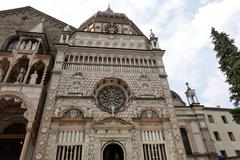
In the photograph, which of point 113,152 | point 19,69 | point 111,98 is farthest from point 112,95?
point 19,69

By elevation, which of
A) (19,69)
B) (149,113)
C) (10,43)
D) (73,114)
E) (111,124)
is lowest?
(111,124)

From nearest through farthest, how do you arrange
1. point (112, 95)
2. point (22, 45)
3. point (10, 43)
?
1. point (112, 95)
2. point (22, 45)
3. point (10, 43)

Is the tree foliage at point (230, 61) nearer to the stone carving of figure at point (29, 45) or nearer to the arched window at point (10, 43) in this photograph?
the stone carving of figure at point (29, 45)

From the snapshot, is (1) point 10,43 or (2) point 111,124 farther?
(1) point 10,43

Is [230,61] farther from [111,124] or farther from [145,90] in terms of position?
[111,124]

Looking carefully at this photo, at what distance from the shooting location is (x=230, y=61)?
13.1m

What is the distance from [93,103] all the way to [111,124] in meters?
2.42

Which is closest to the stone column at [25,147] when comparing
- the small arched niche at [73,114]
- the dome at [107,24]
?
the small arched niche at [73,114]

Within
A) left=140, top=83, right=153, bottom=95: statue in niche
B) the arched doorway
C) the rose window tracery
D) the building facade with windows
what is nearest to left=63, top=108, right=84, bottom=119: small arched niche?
the building facade with windows

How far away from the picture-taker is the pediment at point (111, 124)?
13.2 m

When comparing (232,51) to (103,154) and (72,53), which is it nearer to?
(103,154)

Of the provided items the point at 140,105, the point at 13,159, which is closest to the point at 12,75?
the point at 13,159

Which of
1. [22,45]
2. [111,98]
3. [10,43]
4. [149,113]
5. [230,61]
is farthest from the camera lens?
[10,43]

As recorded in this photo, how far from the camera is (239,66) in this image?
40.4ft
